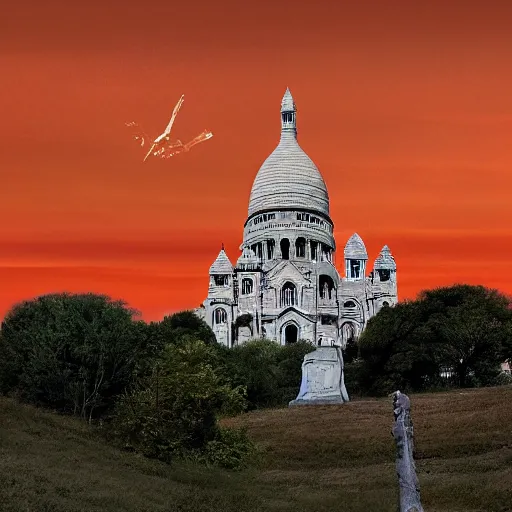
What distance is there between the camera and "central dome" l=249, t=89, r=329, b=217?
5089 inches

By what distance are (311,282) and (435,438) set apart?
277 ft

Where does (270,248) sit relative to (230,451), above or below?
above

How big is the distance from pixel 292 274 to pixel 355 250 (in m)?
13.6

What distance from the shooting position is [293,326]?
116812 millimetres

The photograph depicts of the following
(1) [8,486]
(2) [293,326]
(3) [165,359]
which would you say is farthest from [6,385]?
(2) [293,326]

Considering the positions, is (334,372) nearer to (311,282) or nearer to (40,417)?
(40,417)

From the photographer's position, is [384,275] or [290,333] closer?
[290,333]

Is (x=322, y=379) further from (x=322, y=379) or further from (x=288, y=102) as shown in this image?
(x=288, y=102)

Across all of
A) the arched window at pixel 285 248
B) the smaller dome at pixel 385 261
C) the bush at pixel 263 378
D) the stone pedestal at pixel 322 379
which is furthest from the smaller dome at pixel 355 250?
the stone pedestal at pixel 322 379

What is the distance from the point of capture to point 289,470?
1249 inches

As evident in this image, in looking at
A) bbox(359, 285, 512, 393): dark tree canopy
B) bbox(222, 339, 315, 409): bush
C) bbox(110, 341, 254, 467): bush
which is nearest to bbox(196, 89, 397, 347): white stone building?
bbox(222, 339, 315, 409): bush

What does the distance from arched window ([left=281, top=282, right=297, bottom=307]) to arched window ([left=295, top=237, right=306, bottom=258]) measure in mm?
9099

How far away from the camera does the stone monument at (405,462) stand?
64.8 ft

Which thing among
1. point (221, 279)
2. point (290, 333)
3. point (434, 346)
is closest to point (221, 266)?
point (221, 279)
